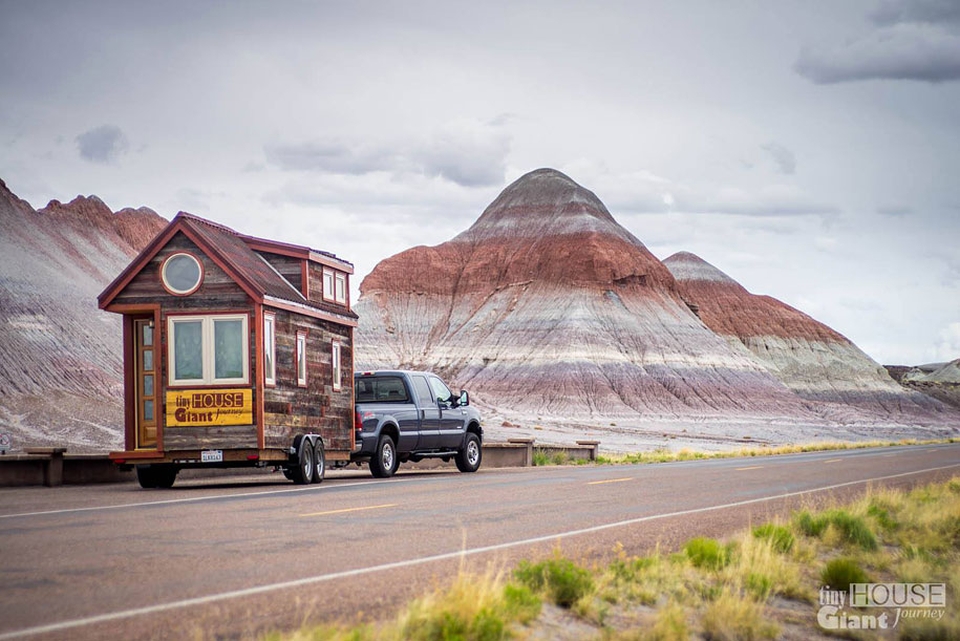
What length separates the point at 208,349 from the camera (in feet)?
66.1

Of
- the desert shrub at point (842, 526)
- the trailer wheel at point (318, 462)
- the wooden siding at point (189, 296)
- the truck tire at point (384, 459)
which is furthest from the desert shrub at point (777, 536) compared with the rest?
the truck tire at point (384, 459)

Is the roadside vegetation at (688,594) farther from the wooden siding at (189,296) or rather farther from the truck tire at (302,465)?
the wooden siding at (189,296)

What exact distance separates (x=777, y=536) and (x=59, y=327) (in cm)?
6605

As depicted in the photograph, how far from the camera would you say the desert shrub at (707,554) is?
9680 millimetres

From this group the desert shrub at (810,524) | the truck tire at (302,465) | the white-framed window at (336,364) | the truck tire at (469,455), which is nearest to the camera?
the desert shrub at (810,524)

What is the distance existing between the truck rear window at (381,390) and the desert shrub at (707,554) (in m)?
14.4

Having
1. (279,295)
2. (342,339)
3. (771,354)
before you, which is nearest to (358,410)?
(342,339)

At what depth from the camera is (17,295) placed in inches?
2785

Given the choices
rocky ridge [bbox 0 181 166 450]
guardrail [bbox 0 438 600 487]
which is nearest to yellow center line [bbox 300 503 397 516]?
guardrail [bbox 0 438 600 487]

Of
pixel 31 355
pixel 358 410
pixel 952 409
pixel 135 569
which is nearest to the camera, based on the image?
pixel 135 569

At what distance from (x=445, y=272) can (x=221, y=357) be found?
313ft

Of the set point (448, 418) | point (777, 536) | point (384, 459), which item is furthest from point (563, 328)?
point (777, 536)

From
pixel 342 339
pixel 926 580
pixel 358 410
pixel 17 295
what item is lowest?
pixel 926 580

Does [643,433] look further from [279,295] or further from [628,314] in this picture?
[279,295]
